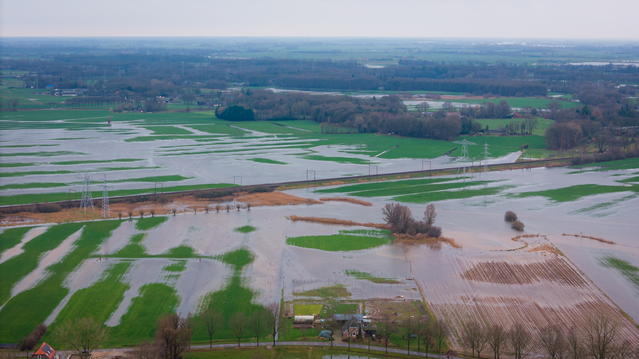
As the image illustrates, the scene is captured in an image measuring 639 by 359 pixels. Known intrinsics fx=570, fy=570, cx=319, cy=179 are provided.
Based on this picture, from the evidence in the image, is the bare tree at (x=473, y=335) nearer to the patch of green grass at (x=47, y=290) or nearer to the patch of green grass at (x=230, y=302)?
the patch of green grass at (x=230, y=302)

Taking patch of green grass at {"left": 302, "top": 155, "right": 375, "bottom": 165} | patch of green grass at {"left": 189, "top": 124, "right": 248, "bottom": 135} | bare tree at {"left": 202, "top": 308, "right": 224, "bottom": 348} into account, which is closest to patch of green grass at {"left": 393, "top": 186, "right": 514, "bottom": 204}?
patch of green grass at {"left": 302, "top": 155, "right": 375, "bottom": 165}

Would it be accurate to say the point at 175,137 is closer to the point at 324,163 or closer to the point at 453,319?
the point at 324,163

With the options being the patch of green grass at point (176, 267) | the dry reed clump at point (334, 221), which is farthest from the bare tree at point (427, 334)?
the dry reed clump at point (334, 221)

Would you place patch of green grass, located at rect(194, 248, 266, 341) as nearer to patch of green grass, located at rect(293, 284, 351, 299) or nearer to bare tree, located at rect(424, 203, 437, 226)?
patch of green grass, located at rect(293, 284, 351, 299)

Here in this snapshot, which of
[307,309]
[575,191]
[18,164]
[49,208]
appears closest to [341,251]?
[307,309]

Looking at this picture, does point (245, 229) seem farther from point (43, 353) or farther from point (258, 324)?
point (43, 353)

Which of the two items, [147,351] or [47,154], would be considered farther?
[47,154]

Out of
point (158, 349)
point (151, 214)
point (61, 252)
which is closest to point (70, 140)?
point (151, 214)
